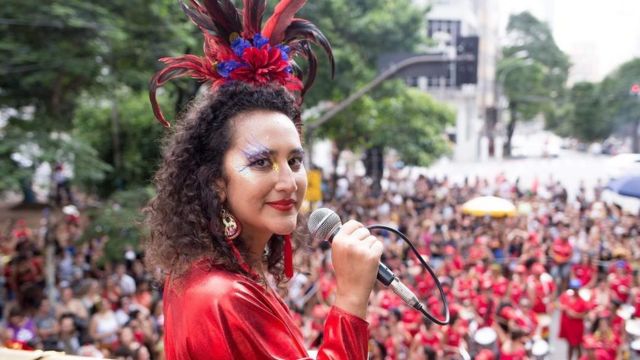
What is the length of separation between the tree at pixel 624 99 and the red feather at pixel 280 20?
23.3 meters

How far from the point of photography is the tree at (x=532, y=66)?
130ft

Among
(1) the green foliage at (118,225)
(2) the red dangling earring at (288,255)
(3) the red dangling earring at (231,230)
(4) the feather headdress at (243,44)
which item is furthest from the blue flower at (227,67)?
(1) the green foliage at (118,225)

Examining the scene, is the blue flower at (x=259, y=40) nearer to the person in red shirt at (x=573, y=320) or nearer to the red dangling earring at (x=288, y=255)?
the red dangling earring at (x=288, y=255)

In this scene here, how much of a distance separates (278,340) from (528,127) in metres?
59.1

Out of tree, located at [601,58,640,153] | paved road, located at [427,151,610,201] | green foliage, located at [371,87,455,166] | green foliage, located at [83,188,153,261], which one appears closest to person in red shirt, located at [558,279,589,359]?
green foliage, located at [83,188,153,261]

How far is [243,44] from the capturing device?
1850 mm

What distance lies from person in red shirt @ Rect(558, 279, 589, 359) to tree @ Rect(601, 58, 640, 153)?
1615 cm

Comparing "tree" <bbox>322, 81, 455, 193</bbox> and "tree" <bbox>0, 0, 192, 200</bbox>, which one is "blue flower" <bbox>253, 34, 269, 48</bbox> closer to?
"tree" <bbox>0, 0, 192, 200</bbox>

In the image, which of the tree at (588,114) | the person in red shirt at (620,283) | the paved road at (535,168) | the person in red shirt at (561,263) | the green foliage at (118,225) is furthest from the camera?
the paved road at (535,168)

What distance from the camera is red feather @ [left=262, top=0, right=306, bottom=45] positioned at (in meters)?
1.92

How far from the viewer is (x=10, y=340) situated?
256 inches

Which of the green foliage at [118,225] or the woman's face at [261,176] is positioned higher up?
the woman's face at [261,176]

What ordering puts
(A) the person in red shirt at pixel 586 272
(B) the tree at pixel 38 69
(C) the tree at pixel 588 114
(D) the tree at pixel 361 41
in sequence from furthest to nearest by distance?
(C) the tree at pixel 588 114
(D) the tree at pixel 361 41
(A) the person in red shirt at pixel 586 272
(B) the tree at pixel 38 69

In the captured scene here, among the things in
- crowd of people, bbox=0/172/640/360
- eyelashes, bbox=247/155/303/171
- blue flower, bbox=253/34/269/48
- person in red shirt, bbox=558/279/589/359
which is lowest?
person in red shirt, bbox=558/279/589/359
